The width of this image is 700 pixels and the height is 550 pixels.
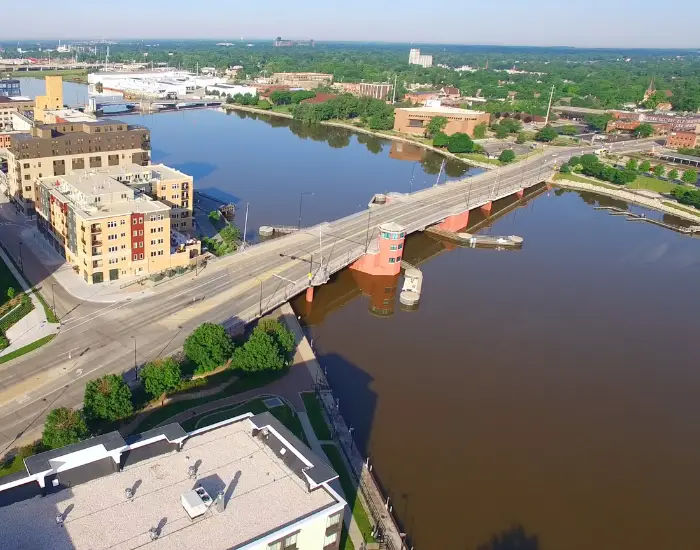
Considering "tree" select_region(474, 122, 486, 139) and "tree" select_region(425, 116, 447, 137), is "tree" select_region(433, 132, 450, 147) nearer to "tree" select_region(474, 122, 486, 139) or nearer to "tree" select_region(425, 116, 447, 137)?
"tree" select_region(425, 116, 447, 137)

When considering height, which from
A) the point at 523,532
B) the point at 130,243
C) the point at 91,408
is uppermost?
the point at 130,243

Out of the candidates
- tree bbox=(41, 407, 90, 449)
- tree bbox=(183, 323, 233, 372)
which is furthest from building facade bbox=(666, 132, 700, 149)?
tree bbox=(41, 407, 90, 449)

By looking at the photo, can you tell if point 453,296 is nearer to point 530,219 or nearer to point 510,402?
point 510,402

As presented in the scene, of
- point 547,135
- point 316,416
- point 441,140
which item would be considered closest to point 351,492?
point 316,416

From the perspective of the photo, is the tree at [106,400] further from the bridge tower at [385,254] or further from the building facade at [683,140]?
the building facade at [683,140]

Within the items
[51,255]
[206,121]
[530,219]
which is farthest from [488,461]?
[206,121]

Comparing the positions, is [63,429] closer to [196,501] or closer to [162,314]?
[196,501]
